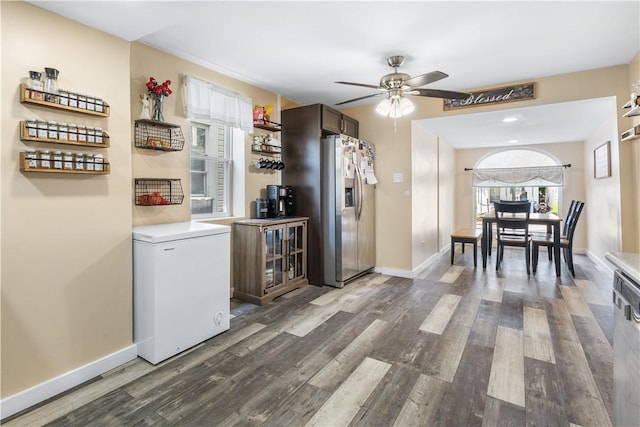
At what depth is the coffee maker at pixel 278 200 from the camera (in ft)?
12.9

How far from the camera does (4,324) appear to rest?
1.73 m

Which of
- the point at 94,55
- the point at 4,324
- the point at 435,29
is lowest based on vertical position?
the point at 4,324

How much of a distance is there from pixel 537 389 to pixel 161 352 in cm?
249

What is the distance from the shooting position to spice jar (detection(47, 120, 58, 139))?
185 cm

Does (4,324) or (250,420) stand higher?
(4,324)

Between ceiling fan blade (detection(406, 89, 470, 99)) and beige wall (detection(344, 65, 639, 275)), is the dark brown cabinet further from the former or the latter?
ceiling fan blade (detection(406, 89, 470, 99))

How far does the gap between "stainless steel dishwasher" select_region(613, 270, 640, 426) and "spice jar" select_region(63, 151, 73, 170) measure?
282 centimetres

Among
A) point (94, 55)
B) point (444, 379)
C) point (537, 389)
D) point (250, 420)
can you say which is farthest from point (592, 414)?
point (94, 55)

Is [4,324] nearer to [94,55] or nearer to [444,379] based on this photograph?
[94,55]

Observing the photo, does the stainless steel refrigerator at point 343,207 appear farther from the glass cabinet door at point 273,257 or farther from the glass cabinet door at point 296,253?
the glass cabinet door at point 273,257

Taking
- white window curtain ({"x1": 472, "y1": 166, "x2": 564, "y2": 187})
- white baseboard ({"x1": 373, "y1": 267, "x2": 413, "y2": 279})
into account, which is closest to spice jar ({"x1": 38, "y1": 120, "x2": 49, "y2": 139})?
white baseboard ({"x1": 373, "y1": 267, "x2": 413, "y2": 279})

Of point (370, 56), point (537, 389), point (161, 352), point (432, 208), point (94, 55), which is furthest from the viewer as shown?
point (432, 208)

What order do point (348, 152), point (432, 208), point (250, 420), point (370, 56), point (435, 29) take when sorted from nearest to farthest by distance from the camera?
1. point (250, 420)
2. point (435, 29)
3. point (370, 56)
4. point (348, 152)
5. point (432, 208)

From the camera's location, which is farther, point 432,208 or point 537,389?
point 432,208
